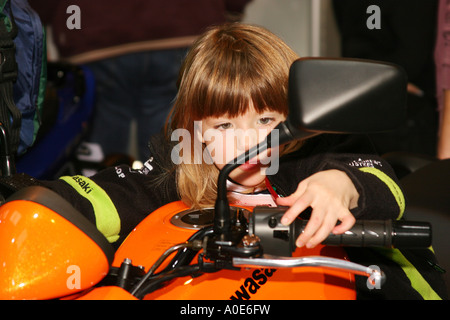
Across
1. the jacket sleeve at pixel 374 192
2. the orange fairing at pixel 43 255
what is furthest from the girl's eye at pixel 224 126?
the orange fairing at pixel 43 255

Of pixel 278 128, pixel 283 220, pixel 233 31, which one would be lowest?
pixel 283 220

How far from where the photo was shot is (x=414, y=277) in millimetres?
1138

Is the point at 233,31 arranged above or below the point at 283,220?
above

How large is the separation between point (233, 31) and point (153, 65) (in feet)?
4.24

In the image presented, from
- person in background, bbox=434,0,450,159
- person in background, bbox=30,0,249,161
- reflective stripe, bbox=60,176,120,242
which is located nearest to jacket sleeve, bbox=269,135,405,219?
reflective stripe, bbox=60,176,120,242

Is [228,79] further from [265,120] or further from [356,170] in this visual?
[356,170]

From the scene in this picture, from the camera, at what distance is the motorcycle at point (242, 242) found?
714 mm

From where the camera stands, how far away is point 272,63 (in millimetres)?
1232

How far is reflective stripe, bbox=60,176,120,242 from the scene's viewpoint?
115 centimetres

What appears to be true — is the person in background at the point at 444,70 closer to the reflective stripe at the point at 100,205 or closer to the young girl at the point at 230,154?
the young girl at the point at 230,154
